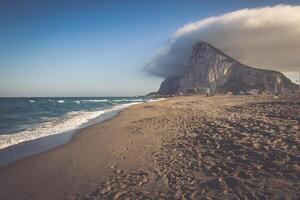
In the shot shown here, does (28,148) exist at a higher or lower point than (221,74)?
lower

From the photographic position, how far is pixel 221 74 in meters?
170

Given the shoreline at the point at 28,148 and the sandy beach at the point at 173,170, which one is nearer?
the sandy beach at the point at 173,170

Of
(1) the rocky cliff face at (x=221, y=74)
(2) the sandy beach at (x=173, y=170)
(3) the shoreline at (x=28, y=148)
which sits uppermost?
(1) the rocky cliff face at (x=221, y=74)

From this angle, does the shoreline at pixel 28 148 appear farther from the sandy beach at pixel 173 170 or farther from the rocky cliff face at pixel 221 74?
the rocky cliff face at pixel 221 74

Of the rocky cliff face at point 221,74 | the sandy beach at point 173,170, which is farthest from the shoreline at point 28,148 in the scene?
the rocky cliff face at point 221,74

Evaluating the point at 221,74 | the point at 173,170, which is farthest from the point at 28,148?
the point at 221,74

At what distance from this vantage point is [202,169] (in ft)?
20.4

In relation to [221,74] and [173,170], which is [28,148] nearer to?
[173,170]

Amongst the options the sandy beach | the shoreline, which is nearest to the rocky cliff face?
the shoreline

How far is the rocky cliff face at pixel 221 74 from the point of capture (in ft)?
544

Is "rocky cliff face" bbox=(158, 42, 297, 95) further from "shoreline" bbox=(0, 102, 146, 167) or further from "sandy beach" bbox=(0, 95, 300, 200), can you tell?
"sandy beach" bbox=(0, 95, 300, 200)

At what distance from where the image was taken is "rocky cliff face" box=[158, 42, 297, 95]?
544 feet

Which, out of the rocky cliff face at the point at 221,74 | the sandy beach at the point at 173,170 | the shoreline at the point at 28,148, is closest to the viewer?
the sandy beach at the point at 173,170

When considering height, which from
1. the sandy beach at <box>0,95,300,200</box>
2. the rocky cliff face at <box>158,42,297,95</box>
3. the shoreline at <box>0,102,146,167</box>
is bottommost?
the shoreline at <box>0,102,146,167</box>
